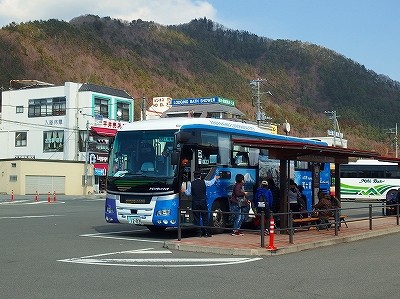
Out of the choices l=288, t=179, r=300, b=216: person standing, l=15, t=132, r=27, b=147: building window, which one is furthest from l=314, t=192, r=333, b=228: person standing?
l=15, t=132, r=27, b=147: building window

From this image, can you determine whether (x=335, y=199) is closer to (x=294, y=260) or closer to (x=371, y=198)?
(x=294, y=260)

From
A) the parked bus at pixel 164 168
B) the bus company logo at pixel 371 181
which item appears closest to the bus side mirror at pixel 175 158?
the parked bus at pixel 164 168

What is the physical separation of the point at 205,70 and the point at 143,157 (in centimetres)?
14674

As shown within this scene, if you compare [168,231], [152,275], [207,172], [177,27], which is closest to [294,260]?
[152,275]

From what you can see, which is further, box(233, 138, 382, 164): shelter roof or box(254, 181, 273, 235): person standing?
box(254, 181, 273, 235): person standing

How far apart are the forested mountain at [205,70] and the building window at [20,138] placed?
116 ft

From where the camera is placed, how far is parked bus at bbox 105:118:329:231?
1675 centimetres

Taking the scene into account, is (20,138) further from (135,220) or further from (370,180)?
(135,220)

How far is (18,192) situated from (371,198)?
33.3m

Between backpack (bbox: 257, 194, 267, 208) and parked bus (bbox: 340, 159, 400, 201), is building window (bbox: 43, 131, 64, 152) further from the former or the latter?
backpack (bbox: 257, 194, 267, 208)

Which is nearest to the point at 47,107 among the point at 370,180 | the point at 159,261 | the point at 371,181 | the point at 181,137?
the point at 370,180

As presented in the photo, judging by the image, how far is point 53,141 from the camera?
209ft

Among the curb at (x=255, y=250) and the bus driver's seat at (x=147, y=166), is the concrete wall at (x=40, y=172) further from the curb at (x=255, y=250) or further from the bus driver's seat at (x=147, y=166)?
the curb at (x=255, y=250)

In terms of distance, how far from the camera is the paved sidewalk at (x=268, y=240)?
47.3 ft
